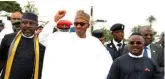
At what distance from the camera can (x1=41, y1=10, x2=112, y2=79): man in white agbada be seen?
21.5ft

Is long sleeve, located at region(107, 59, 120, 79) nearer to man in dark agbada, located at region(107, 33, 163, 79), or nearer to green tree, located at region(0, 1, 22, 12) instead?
man in dark agbada, located at region(107, 33, 163, 79)

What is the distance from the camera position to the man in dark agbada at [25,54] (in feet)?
24.4

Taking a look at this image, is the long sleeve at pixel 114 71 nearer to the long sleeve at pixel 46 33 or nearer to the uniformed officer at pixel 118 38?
the long sleeve at pixel 46 33

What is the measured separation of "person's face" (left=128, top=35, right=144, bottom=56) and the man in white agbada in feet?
2.46

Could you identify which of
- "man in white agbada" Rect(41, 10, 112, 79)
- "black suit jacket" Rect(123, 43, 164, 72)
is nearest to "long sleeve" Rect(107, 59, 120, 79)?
"man in white agbada" Rect(41, 10, 112, 79)

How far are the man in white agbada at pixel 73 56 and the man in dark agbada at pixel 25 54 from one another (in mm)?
799

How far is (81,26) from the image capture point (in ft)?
21.8

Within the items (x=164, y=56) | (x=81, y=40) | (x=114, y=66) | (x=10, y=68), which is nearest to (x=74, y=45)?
(x=81, y=40)

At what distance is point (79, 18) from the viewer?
675 centimetres

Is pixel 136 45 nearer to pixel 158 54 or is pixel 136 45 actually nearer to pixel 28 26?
pixel 158 54

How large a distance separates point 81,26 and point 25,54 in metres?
1.26

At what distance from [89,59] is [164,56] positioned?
2552 millimetres

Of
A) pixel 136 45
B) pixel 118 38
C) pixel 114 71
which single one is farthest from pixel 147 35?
pixel 114 71

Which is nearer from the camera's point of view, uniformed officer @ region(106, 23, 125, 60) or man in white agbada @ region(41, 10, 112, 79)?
man in white agbada @ region(41, 10, 112, 79)
